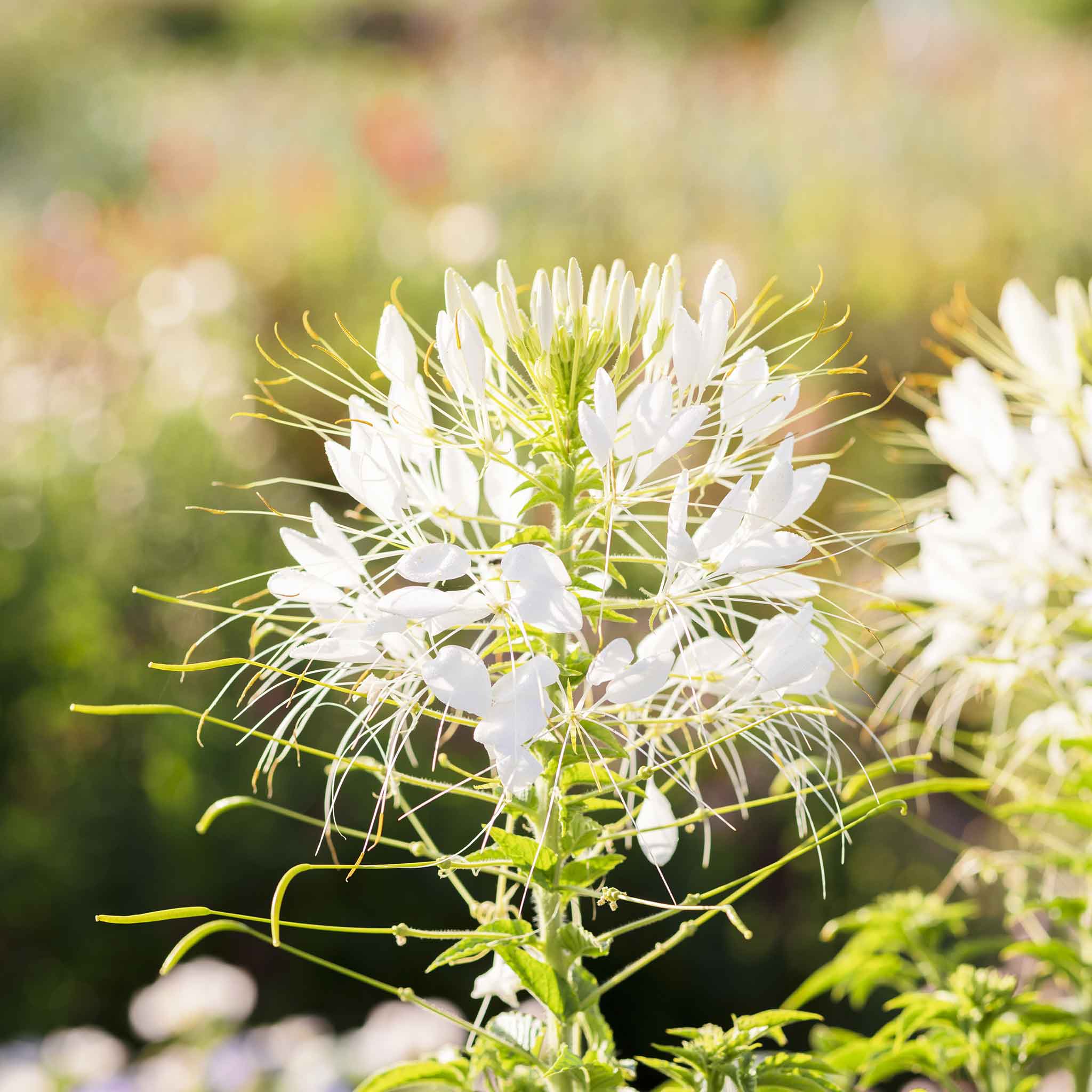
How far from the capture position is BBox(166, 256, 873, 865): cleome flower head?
730mm

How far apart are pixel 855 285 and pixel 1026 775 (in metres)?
2.56

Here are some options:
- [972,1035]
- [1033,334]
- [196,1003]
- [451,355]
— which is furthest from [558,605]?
[196,1003]

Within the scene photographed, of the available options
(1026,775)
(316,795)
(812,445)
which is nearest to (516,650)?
(316,795)

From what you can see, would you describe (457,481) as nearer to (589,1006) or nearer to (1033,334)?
(589,1006)

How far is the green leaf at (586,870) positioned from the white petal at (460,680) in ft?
0.47

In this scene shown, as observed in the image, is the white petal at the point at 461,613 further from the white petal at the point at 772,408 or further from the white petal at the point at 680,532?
the white petal at the point at 772,408

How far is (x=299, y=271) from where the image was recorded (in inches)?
195

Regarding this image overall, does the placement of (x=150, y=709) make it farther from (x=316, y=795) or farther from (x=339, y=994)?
(x=339, y=994)

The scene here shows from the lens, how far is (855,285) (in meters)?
5.05

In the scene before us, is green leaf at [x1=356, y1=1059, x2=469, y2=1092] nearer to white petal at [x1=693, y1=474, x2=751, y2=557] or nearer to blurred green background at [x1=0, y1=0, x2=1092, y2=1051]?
white petal at [x1=693, y1=474, x2=751, y2=557]

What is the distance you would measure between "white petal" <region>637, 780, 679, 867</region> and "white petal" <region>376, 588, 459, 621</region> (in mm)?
209

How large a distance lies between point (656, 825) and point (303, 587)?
0.31 metres

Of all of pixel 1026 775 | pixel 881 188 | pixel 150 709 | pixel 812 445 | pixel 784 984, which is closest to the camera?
pixel 150 709

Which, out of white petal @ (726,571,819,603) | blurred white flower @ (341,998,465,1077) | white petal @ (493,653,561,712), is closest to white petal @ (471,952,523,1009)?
white petal @ (493,653,561,712)
